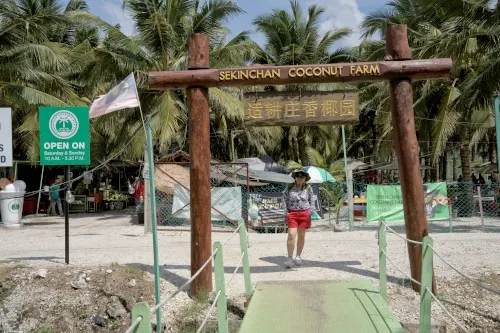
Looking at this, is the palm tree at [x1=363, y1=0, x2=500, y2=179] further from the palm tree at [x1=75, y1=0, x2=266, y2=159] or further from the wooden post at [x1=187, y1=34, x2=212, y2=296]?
A: the wooden post at [x1=187, y1=34, x2=212, y2=296]

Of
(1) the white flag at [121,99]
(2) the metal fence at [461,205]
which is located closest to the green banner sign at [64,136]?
(1) the white flag at [121,99]

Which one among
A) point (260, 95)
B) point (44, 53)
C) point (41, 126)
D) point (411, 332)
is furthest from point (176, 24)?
point (411, 332)

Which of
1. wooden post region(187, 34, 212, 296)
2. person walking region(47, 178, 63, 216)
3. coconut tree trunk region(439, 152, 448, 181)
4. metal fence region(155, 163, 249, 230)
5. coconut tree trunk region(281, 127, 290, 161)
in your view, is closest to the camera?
wooden post region(187, 34, 212, 296)

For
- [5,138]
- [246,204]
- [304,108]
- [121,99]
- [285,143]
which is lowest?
[246,204]

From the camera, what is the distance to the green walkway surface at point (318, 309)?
18.1ft

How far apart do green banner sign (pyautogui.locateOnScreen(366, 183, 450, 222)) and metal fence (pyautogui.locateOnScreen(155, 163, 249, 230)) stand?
3355 millimetres

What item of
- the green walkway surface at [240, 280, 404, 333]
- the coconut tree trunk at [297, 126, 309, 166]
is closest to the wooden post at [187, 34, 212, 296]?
the green walkway surface at [240, 280, 404, 333]

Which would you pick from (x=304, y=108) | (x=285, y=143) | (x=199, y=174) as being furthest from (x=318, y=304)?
(x=285, y=143)

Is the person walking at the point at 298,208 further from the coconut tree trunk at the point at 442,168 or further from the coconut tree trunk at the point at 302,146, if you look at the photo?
the coconut tree trunk at the point at 442,168

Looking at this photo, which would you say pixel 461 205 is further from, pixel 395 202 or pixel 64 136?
pixel 64 136

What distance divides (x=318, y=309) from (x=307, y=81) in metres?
3.20

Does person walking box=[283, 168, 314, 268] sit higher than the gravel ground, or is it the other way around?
person walking box=[283, 168, 314, 268]

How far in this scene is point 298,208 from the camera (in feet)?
27.9

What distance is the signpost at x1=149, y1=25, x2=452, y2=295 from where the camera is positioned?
7.45 meters
